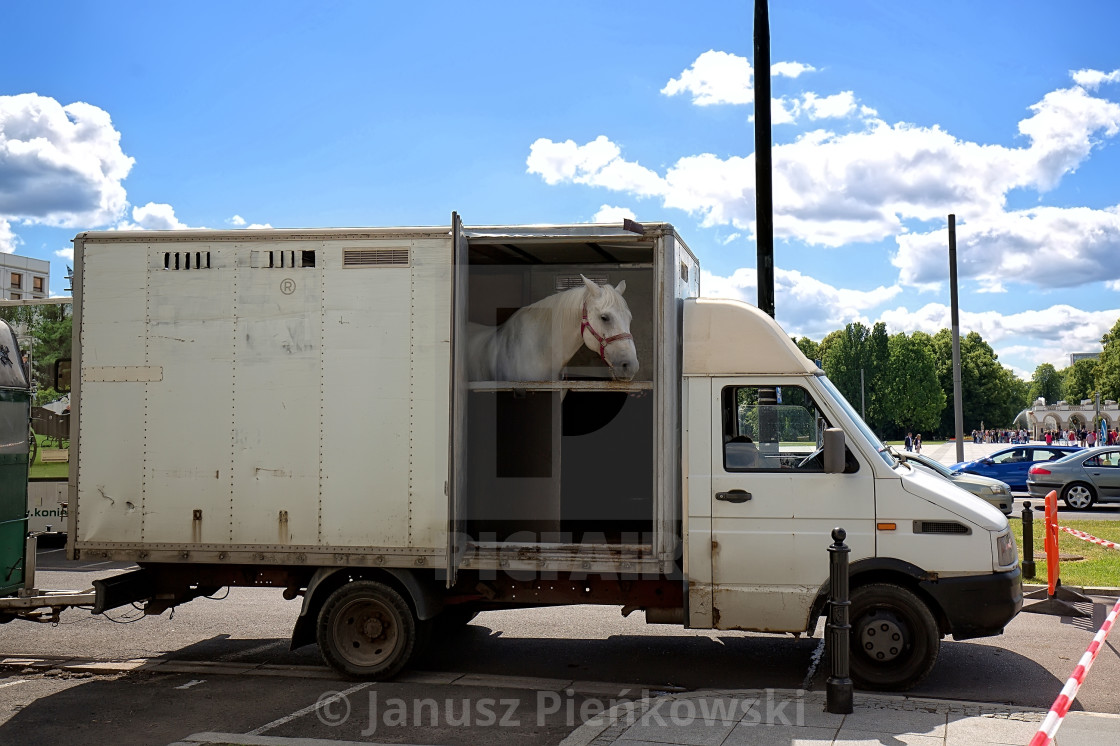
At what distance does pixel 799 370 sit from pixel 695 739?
2.88m

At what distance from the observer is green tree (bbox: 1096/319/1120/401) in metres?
80.3

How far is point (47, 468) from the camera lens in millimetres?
14336

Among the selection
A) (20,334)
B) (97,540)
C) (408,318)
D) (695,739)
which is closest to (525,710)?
(695,739)

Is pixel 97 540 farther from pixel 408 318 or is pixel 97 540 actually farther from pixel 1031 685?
pixel 1031 685

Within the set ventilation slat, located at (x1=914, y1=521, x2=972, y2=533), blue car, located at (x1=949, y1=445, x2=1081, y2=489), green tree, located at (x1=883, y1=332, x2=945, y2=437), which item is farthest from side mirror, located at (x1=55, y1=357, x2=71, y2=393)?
green tree, located at (x1=883, y1=332, x2=945, y2=437)

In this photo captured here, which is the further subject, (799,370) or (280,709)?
(799,370)

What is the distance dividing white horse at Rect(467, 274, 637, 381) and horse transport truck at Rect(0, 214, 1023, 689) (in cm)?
6

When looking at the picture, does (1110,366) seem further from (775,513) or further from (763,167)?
(775,513)

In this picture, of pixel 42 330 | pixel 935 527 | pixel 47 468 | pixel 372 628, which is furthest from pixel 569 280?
pixel 42 330

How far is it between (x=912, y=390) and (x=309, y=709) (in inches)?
3958

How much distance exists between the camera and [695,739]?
5.68 m

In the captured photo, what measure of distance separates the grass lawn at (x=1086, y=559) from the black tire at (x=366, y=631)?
7866mm

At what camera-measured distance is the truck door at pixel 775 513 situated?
23.1 ft

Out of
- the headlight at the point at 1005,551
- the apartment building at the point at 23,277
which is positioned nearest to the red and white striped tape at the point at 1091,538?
the headlight at the point at 1005,551
